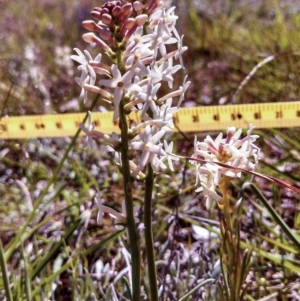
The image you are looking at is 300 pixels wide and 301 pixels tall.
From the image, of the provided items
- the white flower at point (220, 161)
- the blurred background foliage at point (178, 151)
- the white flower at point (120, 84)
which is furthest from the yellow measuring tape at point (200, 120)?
the white flower at point (120, 84)

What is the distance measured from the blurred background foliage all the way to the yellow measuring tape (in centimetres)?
6

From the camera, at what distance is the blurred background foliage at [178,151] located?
140cm

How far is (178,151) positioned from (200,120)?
241 millimetres

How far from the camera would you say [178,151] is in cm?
210

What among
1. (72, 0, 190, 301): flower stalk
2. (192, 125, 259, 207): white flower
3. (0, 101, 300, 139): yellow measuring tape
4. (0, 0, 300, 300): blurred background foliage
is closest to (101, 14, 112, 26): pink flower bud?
(72, 0, 190, 301): flower stalk

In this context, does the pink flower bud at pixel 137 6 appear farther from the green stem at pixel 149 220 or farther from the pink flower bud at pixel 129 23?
the green stem at pixel 149 220

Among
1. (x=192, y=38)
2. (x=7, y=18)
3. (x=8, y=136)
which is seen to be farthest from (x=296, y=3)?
(x=8, y=136)

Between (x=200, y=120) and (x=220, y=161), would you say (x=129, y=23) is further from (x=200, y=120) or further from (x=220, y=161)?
(x=200, y=120)

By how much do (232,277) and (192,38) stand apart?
8.41ft

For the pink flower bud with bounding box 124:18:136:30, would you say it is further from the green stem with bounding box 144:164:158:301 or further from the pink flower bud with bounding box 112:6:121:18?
the green stem with bounding box 144:164:158:301

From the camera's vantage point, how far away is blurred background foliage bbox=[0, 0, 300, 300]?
1.40 metres

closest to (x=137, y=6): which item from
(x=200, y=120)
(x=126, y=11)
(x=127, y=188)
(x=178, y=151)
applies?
(x=126, y=11)

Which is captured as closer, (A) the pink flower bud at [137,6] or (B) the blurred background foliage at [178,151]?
(A) the pink flower bud at [137,6]

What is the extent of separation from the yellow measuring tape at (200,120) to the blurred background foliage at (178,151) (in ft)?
0.21
